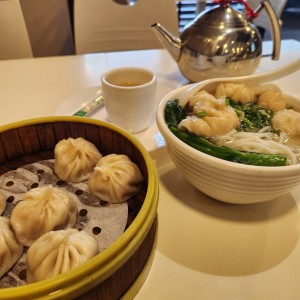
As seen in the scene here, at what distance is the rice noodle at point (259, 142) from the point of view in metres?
0.61

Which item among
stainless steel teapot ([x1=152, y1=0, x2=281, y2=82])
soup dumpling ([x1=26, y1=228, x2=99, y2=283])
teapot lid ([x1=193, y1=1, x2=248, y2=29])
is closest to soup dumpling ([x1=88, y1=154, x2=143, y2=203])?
soup dumpling ([x1=26, y1=228, x2=99, y2=283])

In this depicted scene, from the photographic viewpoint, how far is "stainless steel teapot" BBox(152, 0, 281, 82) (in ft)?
3.76

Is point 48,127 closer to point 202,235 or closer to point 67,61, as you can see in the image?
point 202,235

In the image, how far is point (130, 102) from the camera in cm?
92

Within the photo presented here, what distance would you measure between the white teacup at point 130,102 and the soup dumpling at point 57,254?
51 centimetres

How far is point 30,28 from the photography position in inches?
83.9

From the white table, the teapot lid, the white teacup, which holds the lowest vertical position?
the white table

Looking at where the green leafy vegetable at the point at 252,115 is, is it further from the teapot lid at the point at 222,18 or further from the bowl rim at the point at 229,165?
the teapot lid at the point at 222,18

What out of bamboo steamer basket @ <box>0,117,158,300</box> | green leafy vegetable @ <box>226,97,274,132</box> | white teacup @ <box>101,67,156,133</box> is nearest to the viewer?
bamboo steamer basket @ <box>0,117,158,300</box>

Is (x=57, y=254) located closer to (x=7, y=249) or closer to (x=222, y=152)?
(x=7, y=249)

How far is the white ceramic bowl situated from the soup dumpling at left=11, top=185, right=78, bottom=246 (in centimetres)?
24

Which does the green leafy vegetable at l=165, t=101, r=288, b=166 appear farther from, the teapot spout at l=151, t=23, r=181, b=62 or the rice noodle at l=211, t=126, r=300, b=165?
the teapot spout at l=151, t=23, r=181, b=62

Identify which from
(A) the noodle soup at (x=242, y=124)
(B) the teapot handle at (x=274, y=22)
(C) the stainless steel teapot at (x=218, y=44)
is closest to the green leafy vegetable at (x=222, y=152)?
(A) the noodle soup at (x=242, y=124)

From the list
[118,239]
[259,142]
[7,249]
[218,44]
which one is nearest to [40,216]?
[7,249]
